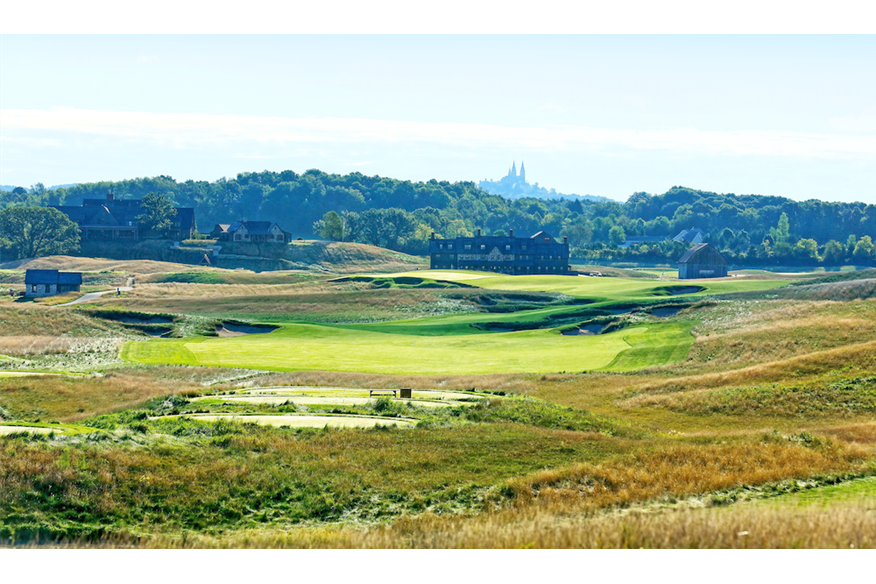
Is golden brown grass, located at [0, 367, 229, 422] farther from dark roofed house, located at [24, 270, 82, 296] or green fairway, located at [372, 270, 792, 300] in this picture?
green fairway, located at [372, 270, 792, 300]

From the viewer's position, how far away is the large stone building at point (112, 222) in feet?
544

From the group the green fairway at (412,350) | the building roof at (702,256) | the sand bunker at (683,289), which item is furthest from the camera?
the building roof at (702,256)

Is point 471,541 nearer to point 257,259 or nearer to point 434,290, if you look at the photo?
point 434,290

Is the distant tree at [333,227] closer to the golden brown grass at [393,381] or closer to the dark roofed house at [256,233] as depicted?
the dark roofed house at [256,233]

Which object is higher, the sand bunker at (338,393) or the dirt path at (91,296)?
the sand bunker at (338,393)

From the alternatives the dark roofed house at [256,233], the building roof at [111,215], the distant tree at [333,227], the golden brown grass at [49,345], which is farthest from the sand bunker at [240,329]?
the distant tree at [333,227]


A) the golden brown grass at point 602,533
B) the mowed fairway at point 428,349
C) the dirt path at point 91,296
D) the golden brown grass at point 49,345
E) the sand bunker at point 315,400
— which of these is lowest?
the dirt path at point 91,296

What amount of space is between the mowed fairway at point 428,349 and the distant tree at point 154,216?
102422 millimetres

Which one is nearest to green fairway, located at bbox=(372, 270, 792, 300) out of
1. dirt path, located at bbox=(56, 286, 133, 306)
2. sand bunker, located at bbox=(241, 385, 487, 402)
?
dirt path, located at bbox=(56, 286, 133, 306)

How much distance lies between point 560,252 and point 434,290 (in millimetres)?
63423

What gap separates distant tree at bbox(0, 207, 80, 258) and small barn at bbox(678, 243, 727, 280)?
106m

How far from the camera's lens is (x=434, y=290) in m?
98.7

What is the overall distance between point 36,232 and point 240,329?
323 ft

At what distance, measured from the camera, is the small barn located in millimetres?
145625
